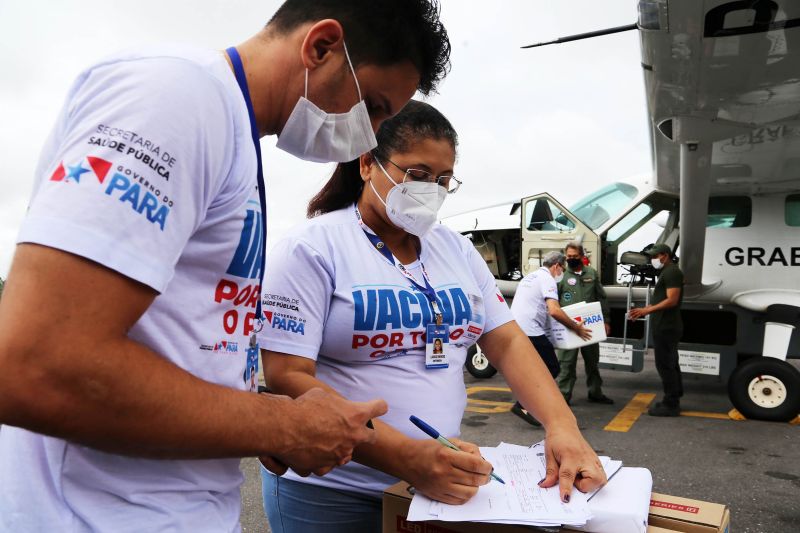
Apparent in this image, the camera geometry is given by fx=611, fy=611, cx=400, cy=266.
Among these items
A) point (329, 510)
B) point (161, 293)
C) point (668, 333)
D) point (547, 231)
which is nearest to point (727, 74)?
point (668, 333)

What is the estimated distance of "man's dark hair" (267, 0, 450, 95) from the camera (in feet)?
3.30

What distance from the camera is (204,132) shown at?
2.44 ft

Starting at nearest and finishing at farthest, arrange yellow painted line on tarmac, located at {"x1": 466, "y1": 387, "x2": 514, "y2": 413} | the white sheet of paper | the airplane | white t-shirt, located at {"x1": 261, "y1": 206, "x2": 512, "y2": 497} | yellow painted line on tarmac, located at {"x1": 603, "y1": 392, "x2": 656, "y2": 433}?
1. the white sheet of paper
2. white t-shirt, located at {"x1": 261, "y1": 206, "x2": 512, "y2": 497}
3. the airplane
4. yellow painted line on tarmac, located at {"x1": 603, "y1": 392, "x2": 656, "y2": 433}
5. yellow painted line on tarmac, located at {"x1": 466, "y1": 387, "x2": 514, "y2": 413}

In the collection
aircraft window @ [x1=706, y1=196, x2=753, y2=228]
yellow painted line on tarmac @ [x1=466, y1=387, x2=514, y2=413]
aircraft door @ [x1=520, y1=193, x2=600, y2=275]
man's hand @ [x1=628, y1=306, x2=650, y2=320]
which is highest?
aircraft window @ [x1=706, y1=196, x2=753, y2=228]

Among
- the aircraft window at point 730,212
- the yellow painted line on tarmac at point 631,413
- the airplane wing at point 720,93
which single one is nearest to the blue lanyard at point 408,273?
the airplane wing at point 720,93

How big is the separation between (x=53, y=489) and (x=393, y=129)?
1202 mm

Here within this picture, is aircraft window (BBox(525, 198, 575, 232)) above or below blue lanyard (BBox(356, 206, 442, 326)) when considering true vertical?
below

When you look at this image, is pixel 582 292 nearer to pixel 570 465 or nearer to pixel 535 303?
pixel 535 303

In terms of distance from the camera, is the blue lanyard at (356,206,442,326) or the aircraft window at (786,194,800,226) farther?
the aircraft window at (786,194,800,226)

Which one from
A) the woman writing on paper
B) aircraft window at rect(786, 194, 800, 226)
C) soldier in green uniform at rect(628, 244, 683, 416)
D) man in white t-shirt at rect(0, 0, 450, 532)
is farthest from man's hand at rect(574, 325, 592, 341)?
man in white t-shirt at rect(0, 0, 450, 532)

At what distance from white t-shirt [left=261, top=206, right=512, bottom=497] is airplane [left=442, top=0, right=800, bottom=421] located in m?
3.32

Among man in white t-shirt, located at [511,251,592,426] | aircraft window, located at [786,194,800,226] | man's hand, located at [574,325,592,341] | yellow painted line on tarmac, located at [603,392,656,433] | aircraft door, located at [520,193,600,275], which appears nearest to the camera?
yellow painted line on tarmac, located at [603,392,656,433]

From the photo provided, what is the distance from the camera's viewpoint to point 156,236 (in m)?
0.69

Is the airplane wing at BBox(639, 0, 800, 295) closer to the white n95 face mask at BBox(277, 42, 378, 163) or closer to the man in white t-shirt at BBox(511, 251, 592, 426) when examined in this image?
the man in white t-shirt at BBox(511, 251, 592, 426)
